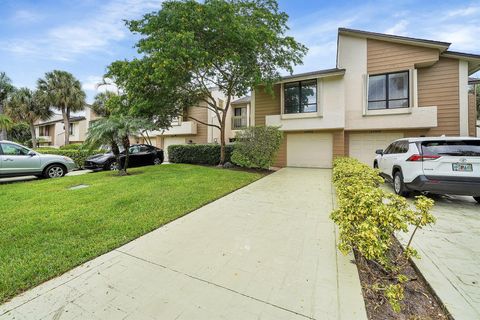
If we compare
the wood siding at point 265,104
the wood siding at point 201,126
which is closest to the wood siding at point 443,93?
the wood siding at point 265,104

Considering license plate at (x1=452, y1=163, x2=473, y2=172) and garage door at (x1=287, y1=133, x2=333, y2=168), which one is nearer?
license plate at (x1=452, y1=163, x2=473, y2=172)

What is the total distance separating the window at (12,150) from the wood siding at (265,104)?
37.7ft

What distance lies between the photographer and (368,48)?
11.8 meters

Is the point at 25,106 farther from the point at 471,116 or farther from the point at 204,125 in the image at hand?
the point at 471,116

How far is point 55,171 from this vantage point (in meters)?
9.74

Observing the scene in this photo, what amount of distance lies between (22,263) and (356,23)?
16.3 metres

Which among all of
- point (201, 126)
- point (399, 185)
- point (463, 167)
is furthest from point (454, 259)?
Answer: point (201, 126)

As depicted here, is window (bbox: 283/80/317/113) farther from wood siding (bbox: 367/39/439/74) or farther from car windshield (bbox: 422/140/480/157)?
car windshield (bbox: 422/140/480/157)

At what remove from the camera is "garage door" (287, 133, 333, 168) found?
42.3ft

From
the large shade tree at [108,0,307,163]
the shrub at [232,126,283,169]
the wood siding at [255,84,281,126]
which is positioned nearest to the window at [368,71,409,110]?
the large shade tree at [108,0,307,163]

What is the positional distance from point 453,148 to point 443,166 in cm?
52

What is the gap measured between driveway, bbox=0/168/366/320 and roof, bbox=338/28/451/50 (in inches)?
465

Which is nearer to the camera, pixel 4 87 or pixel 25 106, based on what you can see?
pixel 4 87

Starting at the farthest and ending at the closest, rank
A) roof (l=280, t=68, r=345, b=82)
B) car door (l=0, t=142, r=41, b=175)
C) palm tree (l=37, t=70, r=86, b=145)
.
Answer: palm tree (l=37, t=70, r=86, b=145) → roof (l=280, t=68, r=345, b=82) → car door (l=0, t=142, r=41, b=175)
